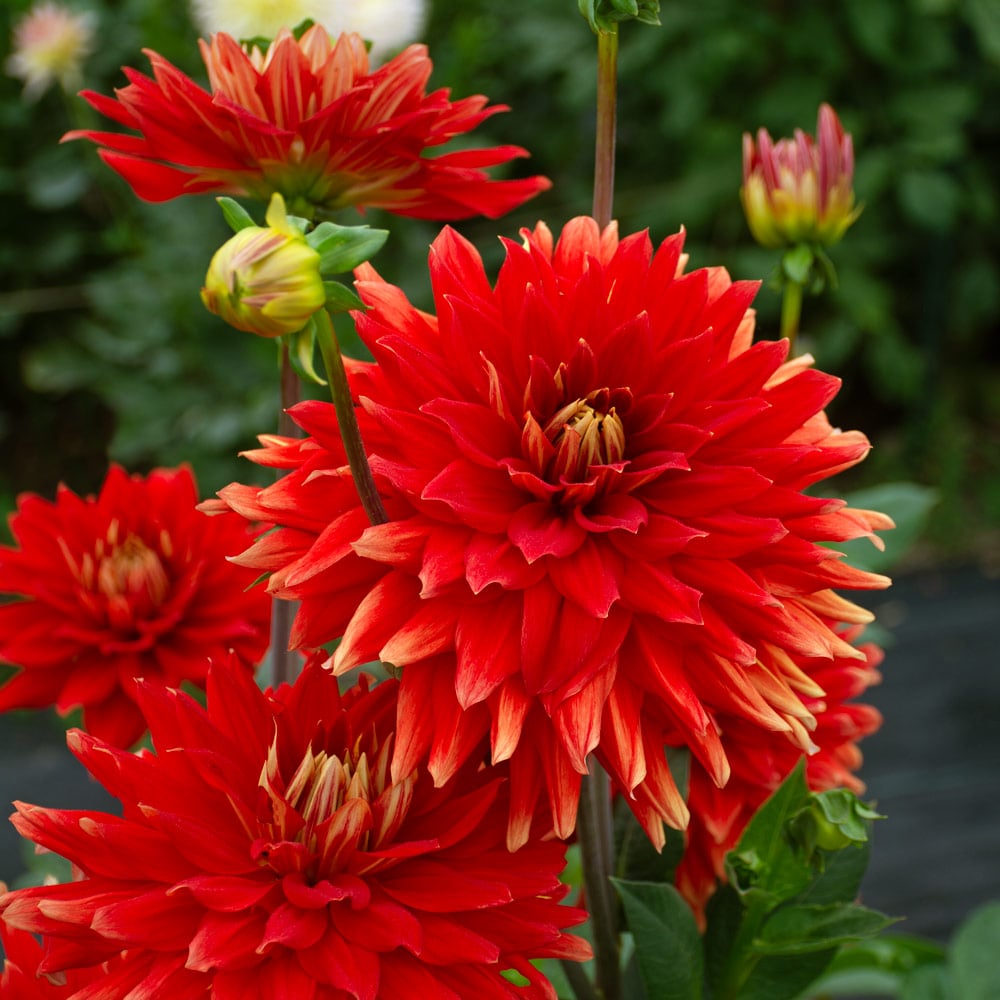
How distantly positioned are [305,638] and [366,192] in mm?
167

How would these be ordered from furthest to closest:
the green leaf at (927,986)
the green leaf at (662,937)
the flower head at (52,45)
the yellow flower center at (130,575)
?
the flower head at (52,45) < the green leaf at (927,986) < the yellow flower center at (130,575) < the green leaf at (662,937)

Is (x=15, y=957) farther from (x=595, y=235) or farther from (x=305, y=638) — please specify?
(x=595, y=235)

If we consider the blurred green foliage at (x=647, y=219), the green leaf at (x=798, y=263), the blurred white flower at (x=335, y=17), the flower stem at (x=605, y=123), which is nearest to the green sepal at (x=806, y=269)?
the green leaf at (x=798, y=263)

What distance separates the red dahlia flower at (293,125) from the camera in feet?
1.21

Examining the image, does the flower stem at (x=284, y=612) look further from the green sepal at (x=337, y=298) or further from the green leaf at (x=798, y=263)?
the green leaf at (x=798, y=263)

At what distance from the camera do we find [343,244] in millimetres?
322

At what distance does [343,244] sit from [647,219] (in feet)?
5.55

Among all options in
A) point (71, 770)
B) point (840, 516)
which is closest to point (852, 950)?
point (840, 516)

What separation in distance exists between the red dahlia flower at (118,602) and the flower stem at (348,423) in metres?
0.17

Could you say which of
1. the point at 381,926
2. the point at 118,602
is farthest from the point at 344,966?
the point at 118,602

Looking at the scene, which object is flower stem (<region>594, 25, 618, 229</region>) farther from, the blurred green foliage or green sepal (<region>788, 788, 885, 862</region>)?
the blurred green foliage

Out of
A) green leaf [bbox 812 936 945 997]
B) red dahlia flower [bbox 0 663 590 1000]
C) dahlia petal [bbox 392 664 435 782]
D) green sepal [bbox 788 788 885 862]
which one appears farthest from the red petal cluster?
green leaf [bbox 812 936 945 997]

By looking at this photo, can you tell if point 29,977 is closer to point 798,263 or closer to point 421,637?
point 421,637

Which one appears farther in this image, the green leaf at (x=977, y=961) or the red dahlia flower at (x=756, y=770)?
the green leaf at (x=977, y=961)
